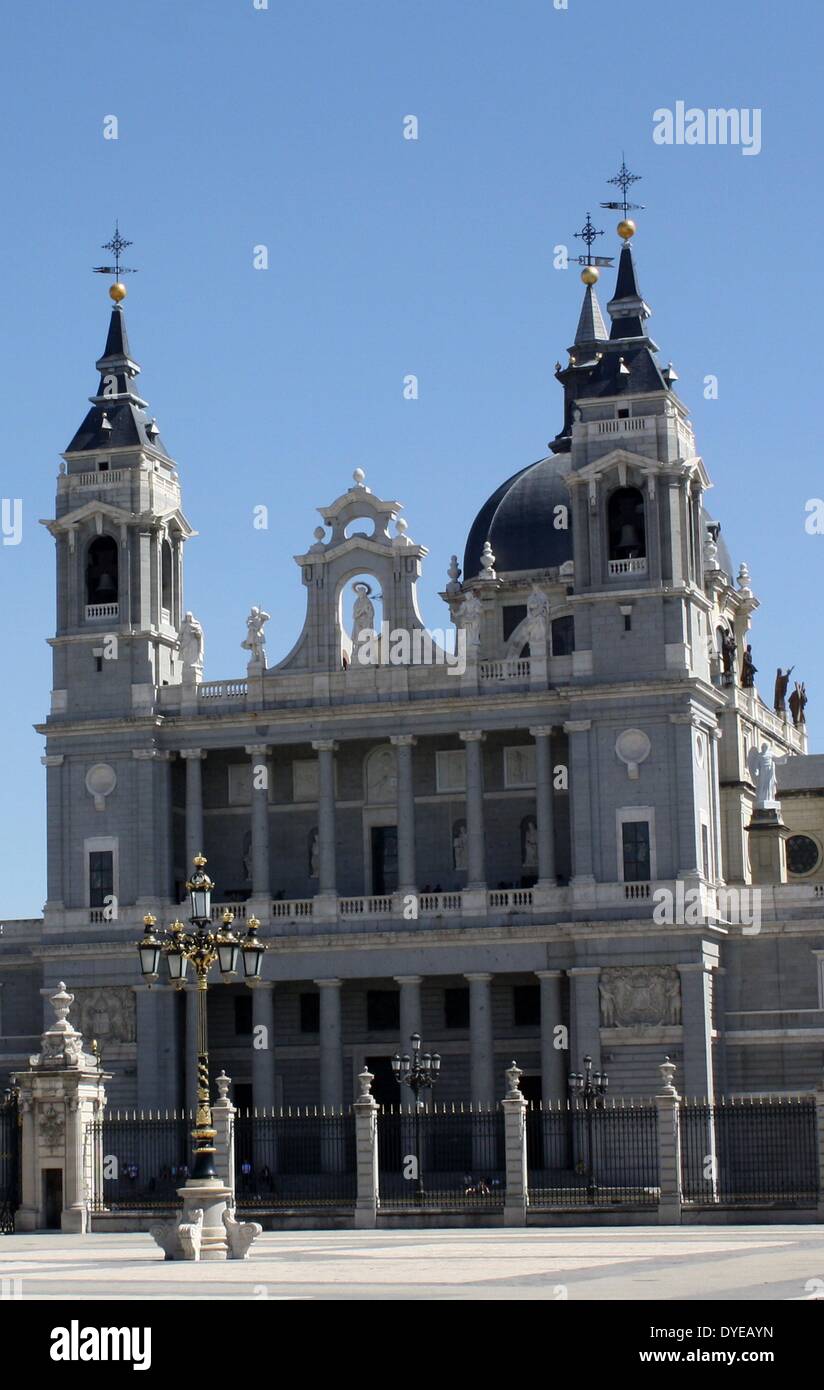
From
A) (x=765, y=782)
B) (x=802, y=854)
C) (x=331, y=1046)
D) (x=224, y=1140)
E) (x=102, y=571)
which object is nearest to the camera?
(x=224, y=1140)

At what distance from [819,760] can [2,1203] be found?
41.3m

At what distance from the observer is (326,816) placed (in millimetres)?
73750

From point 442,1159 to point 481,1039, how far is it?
12.1 feet

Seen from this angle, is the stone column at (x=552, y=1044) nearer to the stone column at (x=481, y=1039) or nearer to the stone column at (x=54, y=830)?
the stone column at (x=481, y=1039)

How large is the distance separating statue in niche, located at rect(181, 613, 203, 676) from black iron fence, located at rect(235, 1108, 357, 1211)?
13382mm

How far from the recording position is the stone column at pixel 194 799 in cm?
7481

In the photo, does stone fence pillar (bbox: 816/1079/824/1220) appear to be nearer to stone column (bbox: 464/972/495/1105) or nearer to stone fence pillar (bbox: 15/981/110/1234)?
stone fence pillar (bbox: 15/981/110/1234)

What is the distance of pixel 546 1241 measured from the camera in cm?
4309

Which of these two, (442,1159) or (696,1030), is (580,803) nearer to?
(696,1030)

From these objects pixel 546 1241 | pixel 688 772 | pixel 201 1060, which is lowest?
pixel 546 1241

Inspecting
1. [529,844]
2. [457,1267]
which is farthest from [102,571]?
[457,1267]

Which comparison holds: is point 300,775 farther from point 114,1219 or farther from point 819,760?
point 114,1219
